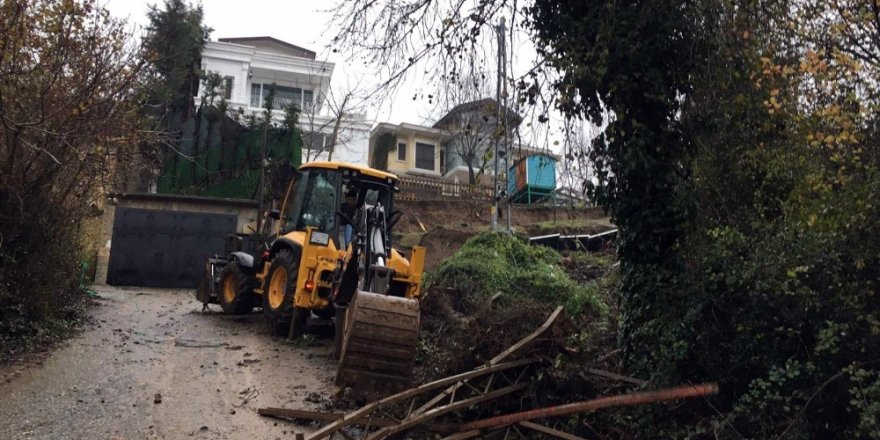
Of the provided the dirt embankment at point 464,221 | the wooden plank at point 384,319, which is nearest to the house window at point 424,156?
the dirt embankment at point 464,221

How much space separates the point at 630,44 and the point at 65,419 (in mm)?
6024

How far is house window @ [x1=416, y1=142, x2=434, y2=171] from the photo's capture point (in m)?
37.5

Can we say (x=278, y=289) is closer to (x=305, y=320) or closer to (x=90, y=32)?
(x=305, y=320)

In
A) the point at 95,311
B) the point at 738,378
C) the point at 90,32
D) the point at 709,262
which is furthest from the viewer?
the point at 95,311

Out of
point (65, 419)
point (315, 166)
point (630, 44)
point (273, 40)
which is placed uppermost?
point (273, 40)

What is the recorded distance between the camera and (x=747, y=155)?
19.4 ft

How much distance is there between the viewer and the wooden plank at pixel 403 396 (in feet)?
17.7

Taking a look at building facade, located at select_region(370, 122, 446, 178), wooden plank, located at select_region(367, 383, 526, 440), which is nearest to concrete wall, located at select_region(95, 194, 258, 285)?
wooden plank, located at select_region(367, 383, 526, 440)

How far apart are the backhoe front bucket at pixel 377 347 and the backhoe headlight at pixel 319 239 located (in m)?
3.03

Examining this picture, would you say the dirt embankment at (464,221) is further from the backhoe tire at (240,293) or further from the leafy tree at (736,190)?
the leafy tree at (736,190)

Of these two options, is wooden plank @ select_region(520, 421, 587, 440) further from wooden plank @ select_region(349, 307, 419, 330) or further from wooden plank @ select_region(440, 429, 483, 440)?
wooden plank @ select_region(349, 307, 419, 330)

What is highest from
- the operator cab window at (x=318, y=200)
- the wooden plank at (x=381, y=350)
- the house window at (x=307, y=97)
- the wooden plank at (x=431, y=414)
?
the house window at (x=307, y=97)

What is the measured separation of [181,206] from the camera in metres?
19.5

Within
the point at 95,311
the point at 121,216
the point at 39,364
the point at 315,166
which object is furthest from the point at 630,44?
the point at 121,216
